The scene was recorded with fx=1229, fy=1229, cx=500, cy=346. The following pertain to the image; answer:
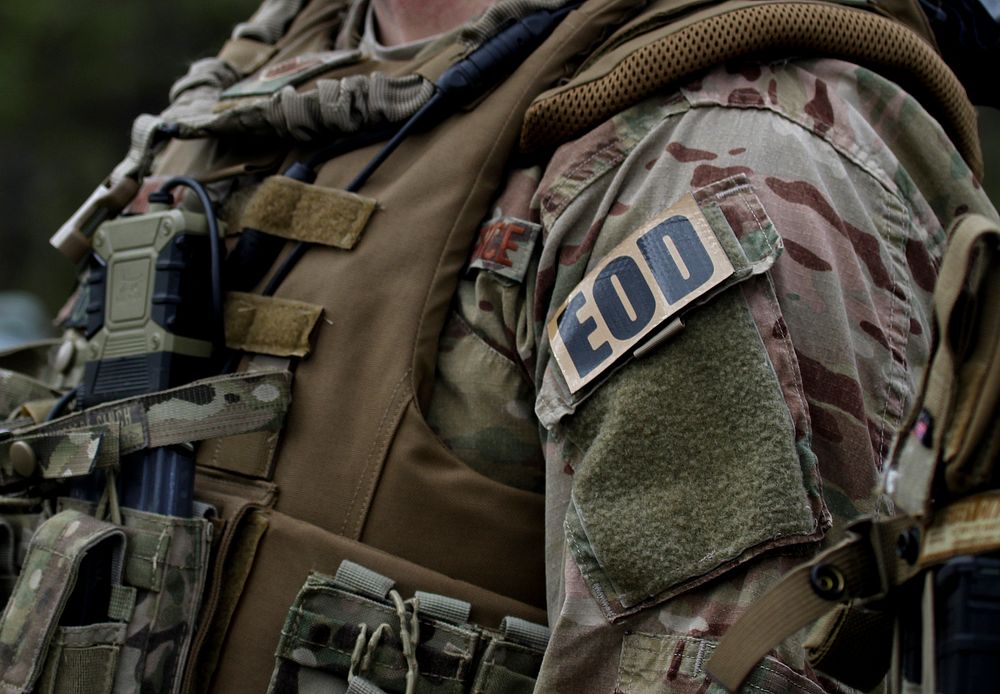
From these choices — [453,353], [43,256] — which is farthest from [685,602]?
[43,256]

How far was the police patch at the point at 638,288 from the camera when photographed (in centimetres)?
130

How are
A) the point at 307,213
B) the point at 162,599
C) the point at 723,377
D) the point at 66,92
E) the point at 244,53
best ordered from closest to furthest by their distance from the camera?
the point at 723,377, the point at 162,599, the point at 307,213, the point at 244,53, the point at 66,92

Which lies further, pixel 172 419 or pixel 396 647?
pixel 172 419

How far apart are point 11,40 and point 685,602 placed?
1091cm

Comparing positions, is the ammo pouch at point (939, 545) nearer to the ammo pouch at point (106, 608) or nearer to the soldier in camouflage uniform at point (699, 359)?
the soldier in camouflage uniform at point (699, 359)

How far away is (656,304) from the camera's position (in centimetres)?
131

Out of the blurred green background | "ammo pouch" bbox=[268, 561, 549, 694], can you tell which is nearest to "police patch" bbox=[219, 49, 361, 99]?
"ammo pouch" bbox=[268, 561, 549, 694]

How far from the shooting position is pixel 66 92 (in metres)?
11.1

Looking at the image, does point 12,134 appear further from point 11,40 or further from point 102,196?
point 102,196

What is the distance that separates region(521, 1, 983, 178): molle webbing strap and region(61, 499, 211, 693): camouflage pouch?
674 millimetres

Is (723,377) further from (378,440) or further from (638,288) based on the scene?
(378,440)

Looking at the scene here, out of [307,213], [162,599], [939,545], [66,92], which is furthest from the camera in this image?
[66,92]

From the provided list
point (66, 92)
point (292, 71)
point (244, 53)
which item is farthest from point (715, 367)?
point (66, 92)

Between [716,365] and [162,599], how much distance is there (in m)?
0.77
